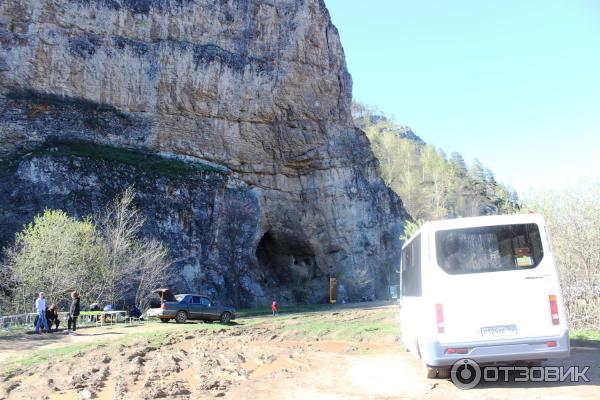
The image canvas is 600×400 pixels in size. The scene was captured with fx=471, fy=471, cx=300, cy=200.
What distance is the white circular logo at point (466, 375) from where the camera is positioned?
7.20 metres

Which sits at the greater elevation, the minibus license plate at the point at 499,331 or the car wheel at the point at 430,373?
the minibus license plate at the point at 499,331

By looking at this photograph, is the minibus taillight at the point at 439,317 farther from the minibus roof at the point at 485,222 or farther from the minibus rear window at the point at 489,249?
the minibus roof at the point at 485,222

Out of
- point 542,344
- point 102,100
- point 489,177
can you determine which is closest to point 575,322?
point 542,344

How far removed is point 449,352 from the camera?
6.75m

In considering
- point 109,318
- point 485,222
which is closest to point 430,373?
point 485,222

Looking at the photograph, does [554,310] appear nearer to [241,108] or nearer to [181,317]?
[181,317]

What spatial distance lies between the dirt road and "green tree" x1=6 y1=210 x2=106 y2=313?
7.53 meters

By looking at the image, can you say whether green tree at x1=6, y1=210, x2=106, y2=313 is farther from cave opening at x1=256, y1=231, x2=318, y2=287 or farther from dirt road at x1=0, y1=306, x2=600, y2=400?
cave opening at x1=256, y1=231, x2=318, y2=287

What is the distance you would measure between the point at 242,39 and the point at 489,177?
285ft

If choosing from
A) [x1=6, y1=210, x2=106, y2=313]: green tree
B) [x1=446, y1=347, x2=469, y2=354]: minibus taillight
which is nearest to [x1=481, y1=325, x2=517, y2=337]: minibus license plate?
[x1=446, y1=347, x2=469, y2=354]: minibus taillight

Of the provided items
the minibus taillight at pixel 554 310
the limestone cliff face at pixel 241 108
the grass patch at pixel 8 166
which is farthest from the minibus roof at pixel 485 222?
the grass patch at pixel 8 166

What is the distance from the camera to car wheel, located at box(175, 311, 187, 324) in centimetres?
2139

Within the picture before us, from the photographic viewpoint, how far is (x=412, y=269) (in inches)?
330

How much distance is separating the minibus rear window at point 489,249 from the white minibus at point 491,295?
0.04ft
